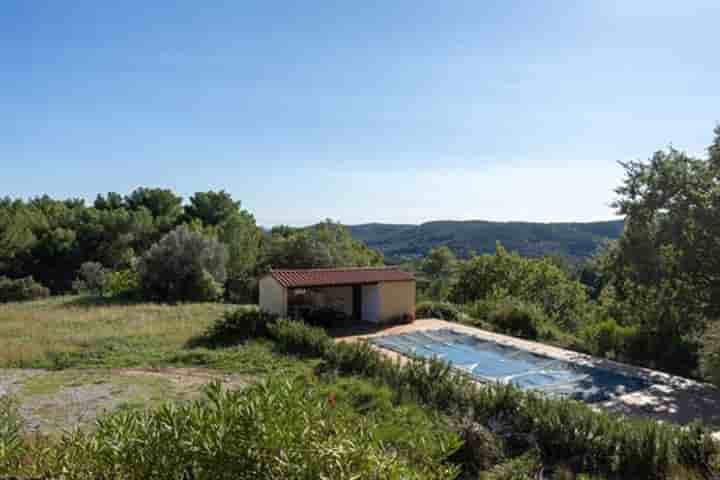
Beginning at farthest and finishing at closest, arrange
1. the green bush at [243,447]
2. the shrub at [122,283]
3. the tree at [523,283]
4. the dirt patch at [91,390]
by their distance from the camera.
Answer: the tree at [523,283] < the shrub at [122,283] < the dirt patch at [91,390] < the green bush at [243,447]

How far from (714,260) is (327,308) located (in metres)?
11.0

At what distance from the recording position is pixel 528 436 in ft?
22.6

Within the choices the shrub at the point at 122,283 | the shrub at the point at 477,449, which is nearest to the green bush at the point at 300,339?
the shrub at the point at 477,449

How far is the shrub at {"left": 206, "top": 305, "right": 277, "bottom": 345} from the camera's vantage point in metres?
14.5

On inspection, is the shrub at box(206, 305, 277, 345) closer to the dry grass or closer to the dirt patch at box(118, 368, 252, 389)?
the dry grass

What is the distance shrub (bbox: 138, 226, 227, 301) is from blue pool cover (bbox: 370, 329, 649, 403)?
1456 centimetres

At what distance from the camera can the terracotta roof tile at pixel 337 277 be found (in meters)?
16.5

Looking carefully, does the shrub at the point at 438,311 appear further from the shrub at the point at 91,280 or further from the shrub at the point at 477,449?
the shrub at the point at 91,280

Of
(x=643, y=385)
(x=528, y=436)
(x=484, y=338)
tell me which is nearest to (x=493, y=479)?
(x=528, y=436)

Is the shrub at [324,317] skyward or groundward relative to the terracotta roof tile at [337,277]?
groundward

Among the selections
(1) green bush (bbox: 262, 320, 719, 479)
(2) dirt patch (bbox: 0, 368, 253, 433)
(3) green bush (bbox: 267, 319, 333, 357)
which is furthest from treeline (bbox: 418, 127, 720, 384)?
(2) dirt patch (bbox: 0, 368, 253, 433)

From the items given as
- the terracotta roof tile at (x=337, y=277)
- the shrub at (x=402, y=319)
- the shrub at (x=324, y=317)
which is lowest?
the shrub at (x=402, y=319)

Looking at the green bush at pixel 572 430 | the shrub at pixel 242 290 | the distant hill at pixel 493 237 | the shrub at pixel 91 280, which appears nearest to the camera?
the green bush at pixel 572 430

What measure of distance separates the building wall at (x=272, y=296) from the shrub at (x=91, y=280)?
17250mm
